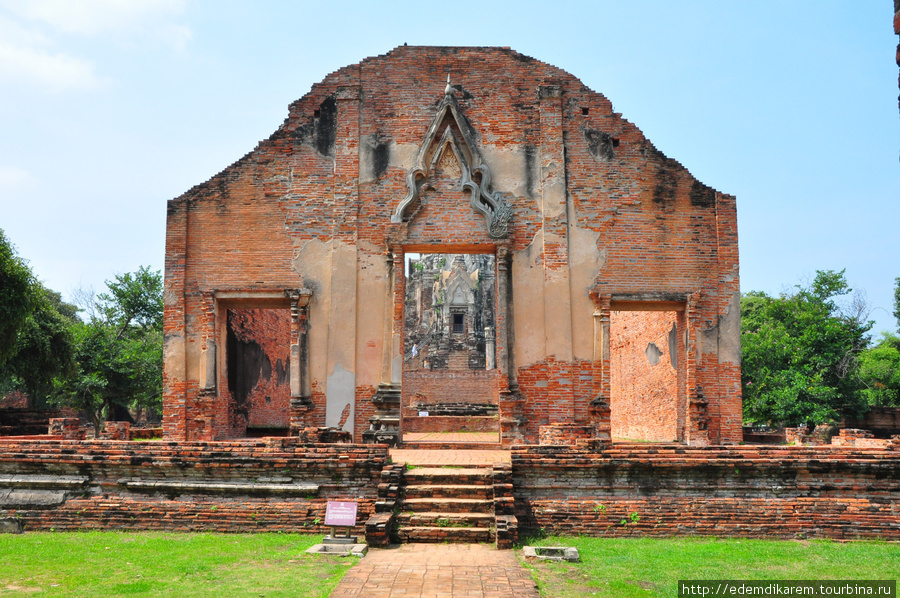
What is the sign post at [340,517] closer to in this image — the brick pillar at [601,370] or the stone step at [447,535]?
the stone step at [447,535]

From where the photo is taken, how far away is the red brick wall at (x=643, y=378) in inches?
708

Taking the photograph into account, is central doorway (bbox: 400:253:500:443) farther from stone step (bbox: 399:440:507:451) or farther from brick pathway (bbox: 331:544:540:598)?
brick pathway (bbox: 331:544:540:598)

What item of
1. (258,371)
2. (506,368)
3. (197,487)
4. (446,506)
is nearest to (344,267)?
(506,368)

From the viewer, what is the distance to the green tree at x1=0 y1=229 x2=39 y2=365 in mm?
17578

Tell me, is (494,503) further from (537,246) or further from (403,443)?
(537,246)

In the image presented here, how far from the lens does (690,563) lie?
7828 millimetres

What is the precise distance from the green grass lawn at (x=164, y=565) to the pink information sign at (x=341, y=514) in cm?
45

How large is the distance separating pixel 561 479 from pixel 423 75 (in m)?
8.69

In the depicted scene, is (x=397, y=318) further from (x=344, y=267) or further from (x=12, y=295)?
(x=12, y=295)

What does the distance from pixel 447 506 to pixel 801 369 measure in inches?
729

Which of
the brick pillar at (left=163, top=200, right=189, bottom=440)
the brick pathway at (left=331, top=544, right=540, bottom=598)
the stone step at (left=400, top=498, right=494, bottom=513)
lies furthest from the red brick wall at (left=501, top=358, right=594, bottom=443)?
the brick pillar at (left=163, top=200, right=189, bottom=440)

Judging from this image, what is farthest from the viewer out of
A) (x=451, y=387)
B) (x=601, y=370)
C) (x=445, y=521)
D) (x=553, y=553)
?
(x=451, y=387)

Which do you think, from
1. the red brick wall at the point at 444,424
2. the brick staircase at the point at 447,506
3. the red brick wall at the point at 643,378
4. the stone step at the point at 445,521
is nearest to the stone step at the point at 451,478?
the brick staircase at the point at 447,506

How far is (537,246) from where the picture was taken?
14.5 meters
